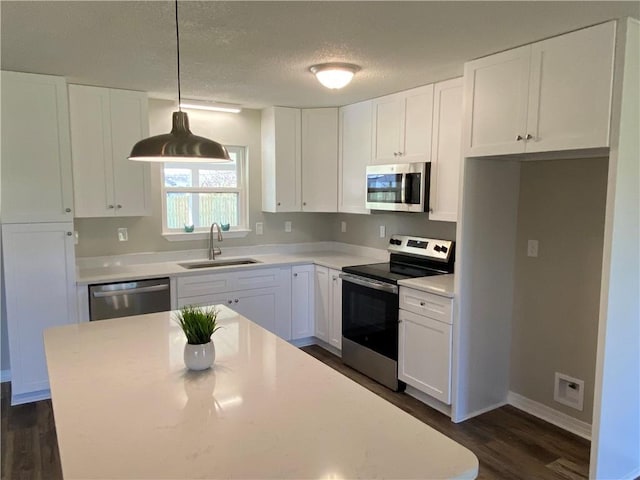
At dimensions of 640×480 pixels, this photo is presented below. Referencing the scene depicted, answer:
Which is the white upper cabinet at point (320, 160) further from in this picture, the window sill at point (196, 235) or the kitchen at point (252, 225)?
the window sill at point (196, 235)

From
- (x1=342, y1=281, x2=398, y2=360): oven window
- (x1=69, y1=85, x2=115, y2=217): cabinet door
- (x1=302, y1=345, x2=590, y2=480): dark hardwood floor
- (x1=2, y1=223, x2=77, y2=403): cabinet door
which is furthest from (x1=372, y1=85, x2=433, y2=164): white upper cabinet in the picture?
(x1=2, y1=223, x2=77, y2=403): cabinet door

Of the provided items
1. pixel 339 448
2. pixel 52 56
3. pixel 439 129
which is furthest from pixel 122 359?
pixel 439 129

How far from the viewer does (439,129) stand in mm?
3326

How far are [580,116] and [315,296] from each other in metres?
2.75

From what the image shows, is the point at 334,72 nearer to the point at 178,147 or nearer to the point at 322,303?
the point at 178,147

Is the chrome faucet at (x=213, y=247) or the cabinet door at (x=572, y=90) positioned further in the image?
the chrome faucet at (x=213, y=247)

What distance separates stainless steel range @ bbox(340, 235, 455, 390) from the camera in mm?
3475

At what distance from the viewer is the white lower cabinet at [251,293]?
3828 millimetres

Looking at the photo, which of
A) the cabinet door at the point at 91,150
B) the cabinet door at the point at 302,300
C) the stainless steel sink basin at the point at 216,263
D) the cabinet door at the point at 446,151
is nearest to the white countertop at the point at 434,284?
the cabinet door at the point at 446,151

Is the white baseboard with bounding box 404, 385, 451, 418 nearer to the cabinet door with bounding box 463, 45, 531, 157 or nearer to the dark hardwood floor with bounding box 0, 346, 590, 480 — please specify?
the dark hardwood floor with bounding box 0, 346, 590, 480

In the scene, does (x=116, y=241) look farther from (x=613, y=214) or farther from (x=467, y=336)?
(x=613, y=214)

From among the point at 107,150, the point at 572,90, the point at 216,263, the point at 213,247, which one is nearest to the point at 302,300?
the point at 216,263

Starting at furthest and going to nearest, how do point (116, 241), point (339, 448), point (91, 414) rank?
point (116, 241), point (91, 414), point (339, 448)

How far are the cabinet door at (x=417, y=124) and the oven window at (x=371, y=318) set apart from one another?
3.57 feet
